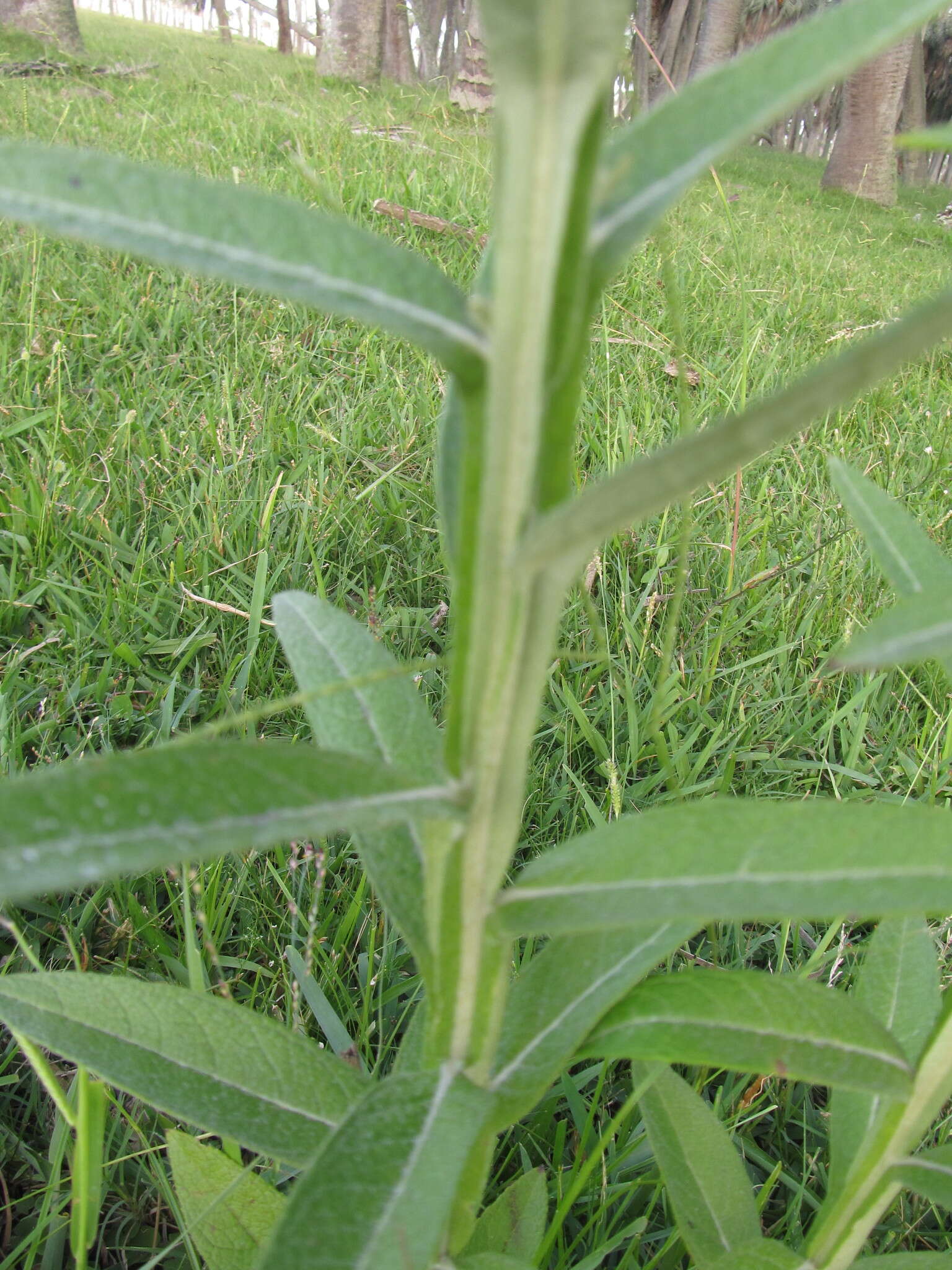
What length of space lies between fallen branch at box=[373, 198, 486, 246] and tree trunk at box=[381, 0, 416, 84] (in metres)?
10.7

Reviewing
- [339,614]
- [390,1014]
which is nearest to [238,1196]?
[390,1014]

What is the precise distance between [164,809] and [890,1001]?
0.75 meters

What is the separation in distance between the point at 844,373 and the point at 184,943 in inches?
46.1

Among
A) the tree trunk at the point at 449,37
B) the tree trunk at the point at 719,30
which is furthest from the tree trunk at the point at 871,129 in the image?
the tree trunk at the point at 449,37

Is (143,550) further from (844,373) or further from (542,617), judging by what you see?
(844,373)

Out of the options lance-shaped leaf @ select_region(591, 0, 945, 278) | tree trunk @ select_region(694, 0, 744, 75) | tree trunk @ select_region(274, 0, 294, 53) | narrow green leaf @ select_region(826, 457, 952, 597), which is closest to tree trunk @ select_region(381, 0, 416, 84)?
tree trunk @ select_region(274, 0, 294, 53)

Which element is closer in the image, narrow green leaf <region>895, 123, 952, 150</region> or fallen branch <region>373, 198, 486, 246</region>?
narrow green leaf <region>895, 123, 952, 150</region>

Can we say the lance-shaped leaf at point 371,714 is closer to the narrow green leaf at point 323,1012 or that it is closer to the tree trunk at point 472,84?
the narrow green leaf at point 323,1012

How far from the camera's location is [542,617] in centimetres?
50

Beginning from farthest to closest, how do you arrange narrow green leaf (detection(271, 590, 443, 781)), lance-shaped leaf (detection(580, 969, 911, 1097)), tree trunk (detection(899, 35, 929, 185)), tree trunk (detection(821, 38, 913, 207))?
tree trunk (detection(899, 35, 929, 185))
tree trunk (detection(821, 38, 913, 207))
narrow green leaf (detection(271, 590, 443, 781))
lance-shaped leaf (detection(580, 969, 911, 1097))

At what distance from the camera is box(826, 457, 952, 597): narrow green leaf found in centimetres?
85

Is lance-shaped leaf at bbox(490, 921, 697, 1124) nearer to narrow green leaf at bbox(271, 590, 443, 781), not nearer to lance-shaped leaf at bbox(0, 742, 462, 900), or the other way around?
narrow green leaf at bbox(271, 590, 443, 781)

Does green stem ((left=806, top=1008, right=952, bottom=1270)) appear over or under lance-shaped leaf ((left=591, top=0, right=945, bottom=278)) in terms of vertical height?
under

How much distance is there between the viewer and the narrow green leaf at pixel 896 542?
847mm
